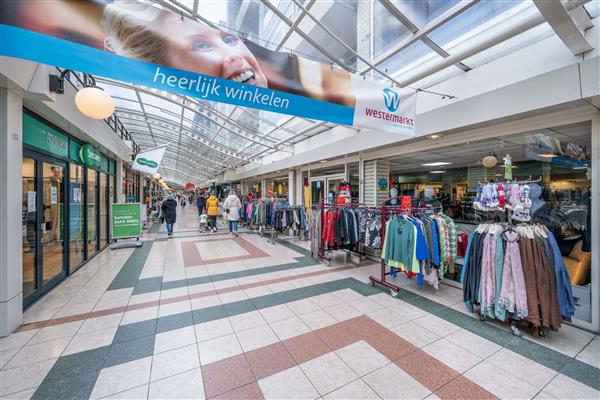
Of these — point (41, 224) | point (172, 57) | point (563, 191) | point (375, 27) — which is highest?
point (375, 27)

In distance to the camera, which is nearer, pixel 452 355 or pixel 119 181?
pixel 452 355

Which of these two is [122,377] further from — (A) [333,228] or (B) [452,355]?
(A) [333,228]

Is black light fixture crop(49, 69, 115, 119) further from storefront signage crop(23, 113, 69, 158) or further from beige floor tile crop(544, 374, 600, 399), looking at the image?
beige floor tile crop(544, 374, 600, 399)

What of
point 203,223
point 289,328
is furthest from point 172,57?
point 203,223

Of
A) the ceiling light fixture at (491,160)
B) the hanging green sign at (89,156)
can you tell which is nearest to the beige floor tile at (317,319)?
the ceiling light fixture at (491,160)

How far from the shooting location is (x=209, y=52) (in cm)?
217

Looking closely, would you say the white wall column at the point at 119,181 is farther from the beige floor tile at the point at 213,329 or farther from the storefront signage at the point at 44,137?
the beige floor tile at the point at 213,329

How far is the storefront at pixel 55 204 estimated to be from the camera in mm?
3357

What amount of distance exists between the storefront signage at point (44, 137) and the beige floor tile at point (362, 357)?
488 cm

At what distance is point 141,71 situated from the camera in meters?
1.96

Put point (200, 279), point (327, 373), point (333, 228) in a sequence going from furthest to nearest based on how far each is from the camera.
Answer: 1. point (333, 228)
2. point (200, 279)
3. point (327, 373)

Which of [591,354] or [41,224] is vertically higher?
[41,224]

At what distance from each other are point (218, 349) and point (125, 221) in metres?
6.77

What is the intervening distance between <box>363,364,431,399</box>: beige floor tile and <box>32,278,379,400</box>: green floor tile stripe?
1.71 meters
